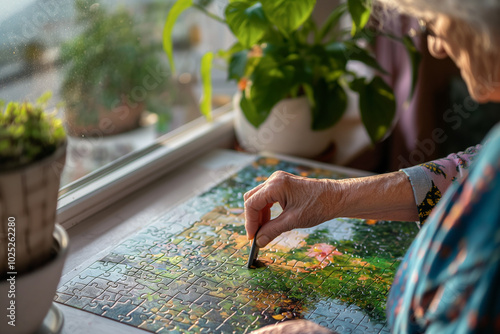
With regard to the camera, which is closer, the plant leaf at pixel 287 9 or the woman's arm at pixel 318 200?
the woman's arm at pixel 318 200

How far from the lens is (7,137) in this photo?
0.74 m

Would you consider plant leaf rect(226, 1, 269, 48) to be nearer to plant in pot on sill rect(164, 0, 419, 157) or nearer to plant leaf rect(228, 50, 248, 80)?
plant in pot on sill rect(164, 0, 419, 157)

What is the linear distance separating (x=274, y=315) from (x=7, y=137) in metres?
0.54

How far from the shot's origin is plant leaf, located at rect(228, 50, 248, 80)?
5.26 feet

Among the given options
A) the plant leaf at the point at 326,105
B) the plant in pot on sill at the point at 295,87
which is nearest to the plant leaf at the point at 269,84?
the plant in pot on sill at the point at 295,87

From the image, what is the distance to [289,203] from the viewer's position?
1.15 metres

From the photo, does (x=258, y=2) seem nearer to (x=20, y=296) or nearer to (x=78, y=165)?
(x=78, y=165)

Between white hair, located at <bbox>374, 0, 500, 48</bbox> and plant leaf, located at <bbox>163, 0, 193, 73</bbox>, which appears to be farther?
plant leaf, located at <bbox>163, 0, 193, 73</bbox>

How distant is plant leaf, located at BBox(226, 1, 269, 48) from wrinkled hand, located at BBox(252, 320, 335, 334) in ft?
2.70

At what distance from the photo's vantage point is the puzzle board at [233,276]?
3.24ft

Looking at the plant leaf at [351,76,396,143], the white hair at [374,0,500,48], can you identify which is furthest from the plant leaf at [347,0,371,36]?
the white hair at [374,0,500,48]

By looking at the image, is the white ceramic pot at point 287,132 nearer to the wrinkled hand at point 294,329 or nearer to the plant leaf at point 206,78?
the plant leaf at point 206,78

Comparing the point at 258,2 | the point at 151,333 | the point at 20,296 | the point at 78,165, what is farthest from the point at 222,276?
the point at 258,2

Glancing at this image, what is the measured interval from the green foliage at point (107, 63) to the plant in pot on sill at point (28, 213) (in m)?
0.70
